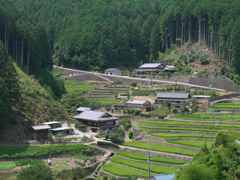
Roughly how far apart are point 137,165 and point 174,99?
21.7m

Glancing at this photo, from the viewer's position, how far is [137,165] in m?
36.0

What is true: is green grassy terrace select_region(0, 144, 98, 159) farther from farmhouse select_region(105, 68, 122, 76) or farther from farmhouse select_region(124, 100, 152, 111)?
farmhouse select_region(105, 68, 122, 76)

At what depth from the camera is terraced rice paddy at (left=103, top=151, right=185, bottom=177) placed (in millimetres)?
34375

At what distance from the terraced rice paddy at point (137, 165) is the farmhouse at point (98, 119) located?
9.02m

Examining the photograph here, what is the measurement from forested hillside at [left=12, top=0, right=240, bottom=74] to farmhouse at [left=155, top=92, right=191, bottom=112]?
20.5 m

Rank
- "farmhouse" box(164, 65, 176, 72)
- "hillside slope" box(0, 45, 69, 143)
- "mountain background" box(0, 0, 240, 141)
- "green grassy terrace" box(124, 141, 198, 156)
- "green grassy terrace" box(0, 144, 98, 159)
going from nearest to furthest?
"green grassy terrace" box(124, 141, 198, 156)
"green grassy terrace" box(0, 144, 98, 159)
"hillside slope" box(0, 45, 69, 143)
"mountain background" box(0, 0, 240, 141)
"farmhouse" box(164, 65, 176, 72)

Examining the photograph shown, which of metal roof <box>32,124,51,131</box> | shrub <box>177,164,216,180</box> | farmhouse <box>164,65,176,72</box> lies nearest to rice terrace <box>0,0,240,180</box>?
shrub <box>177,164,216,180</box>

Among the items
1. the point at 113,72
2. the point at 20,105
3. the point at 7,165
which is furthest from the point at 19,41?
the point at 7,165

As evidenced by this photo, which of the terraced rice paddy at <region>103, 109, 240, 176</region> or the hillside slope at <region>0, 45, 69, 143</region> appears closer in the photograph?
the terraced rice paddy at <region>103, 109, 240, 176</region>

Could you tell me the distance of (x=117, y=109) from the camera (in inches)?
2251

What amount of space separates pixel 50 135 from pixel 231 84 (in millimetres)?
30625

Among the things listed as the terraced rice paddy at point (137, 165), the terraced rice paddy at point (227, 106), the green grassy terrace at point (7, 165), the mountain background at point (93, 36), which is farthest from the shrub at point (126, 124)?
the green grassy terrace at point (7, 165)

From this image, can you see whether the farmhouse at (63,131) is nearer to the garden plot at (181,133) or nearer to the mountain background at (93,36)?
the mountain background at (93,36)

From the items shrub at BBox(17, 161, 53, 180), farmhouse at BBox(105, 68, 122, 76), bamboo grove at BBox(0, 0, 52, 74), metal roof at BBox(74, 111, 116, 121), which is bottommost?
shrub at BBox(17, 161, 53, 180)
